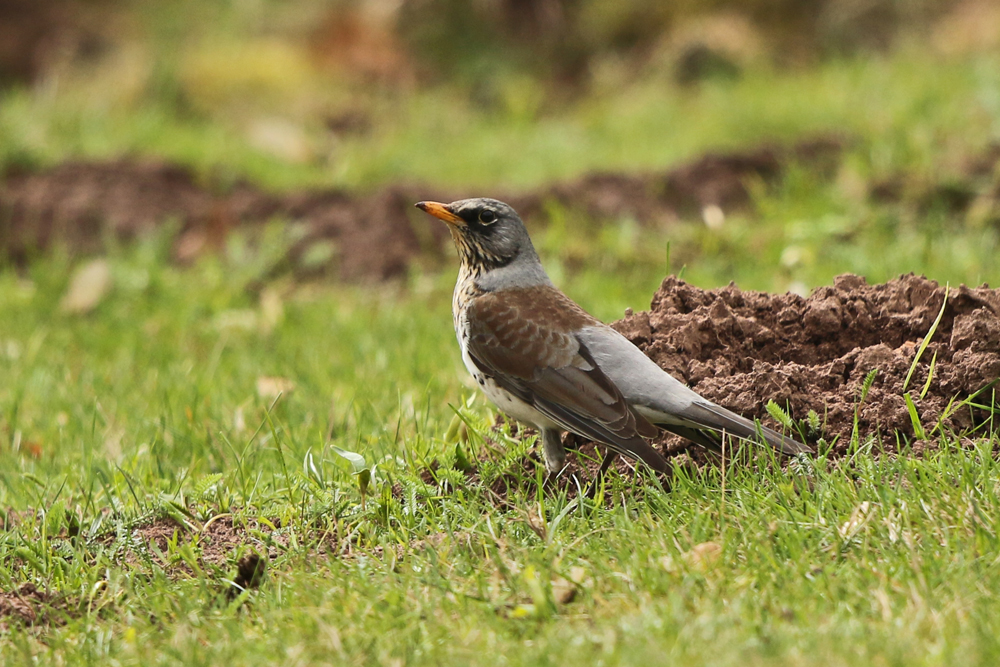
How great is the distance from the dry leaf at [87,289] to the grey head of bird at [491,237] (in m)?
4.22

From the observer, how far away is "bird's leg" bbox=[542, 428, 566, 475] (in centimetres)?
438

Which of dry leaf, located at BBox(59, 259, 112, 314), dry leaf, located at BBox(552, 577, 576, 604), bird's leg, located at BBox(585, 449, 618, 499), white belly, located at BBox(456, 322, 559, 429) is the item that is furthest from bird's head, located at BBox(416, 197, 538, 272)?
dry leaf, located at BBox(59, 259, 112, 314)

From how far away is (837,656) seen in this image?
2.75m

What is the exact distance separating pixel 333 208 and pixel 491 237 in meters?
5.12

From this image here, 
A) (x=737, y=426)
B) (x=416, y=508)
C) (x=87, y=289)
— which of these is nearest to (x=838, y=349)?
(x=737, y=426)

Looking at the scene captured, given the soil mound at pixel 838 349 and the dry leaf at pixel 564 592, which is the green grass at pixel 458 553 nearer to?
the dry leaf at pixel 564 592

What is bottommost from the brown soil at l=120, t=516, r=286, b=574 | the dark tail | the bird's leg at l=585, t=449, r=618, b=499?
the brown soil at l=120, t=516, r=286, b=574

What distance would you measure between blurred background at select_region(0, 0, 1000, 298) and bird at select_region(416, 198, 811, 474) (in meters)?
0.76

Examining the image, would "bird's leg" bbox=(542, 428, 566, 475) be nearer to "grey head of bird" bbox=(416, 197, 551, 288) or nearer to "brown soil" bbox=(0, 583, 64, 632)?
"grey head of bird" bbox=(416, 197, 551, 288)

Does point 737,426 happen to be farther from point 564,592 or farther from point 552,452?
point 564,592

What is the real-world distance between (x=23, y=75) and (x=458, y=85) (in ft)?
19.2

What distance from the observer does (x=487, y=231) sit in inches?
200

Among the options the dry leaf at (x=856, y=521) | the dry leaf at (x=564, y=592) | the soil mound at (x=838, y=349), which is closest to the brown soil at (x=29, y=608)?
the dry leaf at (x=564, y=592)

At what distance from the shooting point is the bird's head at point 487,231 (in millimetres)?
5070
